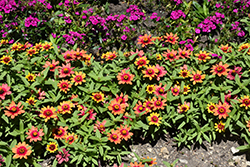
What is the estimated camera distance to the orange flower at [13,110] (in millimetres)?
3176

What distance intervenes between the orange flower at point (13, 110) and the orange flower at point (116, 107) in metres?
1.20

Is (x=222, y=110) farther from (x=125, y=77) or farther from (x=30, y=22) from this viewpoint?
(x=30, y=22)

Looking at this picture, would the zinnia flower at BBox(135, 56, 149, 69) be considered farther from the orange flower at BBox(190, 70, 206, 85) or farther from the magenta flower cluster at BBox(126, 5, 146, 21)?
the magenta flower cluster at BBox(126, 5, 146, 21)

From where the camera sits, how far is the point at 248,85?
3795 millimetres

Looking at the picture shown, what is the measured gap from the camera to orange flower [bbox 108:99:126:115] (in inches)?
137

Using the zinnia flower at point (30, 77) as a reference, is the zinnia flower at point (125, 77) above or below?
below

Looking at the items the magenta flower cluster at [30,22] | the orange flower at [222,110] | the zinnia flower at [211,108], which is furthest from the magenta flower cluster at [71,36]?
the orange flower at [222,110]

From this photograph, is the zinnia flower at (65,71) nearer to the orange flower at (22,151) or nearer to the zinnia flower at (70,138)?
the zinnia flower at (70,138)

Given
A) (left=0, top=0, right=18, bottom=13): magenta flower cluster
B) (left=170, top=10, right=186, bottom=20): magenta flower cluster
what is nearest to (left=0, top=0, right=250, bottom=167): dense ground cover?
(left=0, top=0, right=18, bottom=13): magenta flower cluster

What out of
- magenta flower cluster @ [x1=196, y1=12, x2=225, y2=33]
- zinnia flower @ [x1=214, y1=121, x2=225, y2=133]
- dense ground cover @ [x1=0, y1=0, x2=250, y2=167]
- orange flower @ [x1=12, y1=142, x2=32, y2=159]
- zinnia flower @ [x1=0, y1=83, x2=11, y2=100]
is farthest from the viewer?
magenta flower cluster @ [x1=196, y1=12, x2=225, y2=33]

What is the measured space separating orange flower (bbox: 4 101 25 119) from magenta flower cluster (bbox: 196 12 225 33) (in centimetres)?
355

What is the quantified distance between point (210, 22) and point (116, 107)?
2.79 m

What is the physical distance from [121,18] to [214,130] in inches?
105

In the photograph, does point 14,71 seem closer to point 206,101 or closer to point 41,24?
point 41,24
